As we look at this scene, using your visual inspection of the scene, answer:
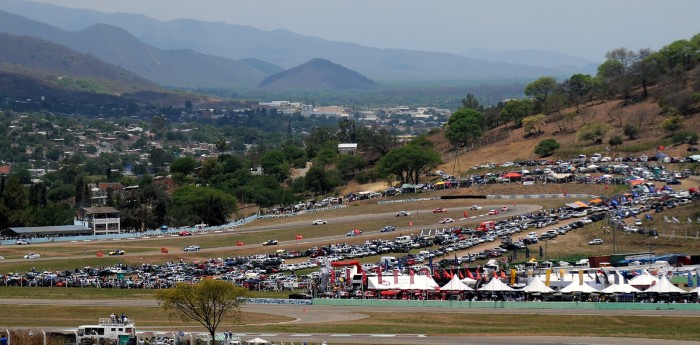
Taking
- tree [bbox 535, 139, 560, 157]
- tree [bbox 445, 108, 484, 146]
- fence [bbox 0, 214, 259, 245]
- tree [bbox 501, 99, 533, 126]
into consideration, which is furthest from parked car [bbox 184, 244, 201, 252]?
tree [bbox 501, 99, 533, 126]

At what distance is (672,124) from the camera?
523 feet

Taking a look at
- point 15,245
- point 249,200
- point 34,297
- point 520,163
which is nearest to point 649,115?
point 520,163

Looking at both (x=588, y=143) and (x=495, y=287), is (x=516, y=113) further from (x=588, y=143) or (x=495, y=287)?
(x=495, y=287)

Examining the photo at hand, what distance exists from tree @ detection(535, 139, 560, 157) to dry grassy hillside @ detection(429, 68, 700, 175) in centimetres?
93

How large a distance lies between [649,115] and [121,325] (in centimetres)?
12787

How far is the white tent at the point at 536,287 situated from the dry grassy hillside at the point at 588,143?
78.8 metres

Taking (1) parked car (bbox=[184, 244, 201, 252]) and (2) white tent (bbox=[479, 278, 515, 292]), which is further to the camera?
(1) parked car (bbox=[184, 244, 201, 252])

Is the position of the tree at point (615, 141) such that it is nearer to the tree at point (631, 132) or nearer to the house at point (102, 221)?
the tree at point (631, 132)

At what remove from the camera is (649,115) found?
17312 cm

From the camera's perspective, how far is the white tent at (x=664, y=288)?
74.7 metres

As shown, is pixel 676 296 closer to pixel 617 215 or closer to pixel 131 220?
pixel 617 215

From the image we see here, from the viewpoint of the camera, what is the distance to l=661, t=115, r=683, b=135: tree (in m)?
159

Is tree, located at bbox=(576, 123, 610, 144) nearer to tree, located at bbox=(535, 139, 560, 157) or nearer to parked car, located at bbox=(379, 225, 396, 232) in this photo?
tree, located at bbox=(535, 139, 560, 157)

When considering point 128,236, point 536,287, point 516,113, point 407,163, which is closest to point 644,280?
point 536,287
